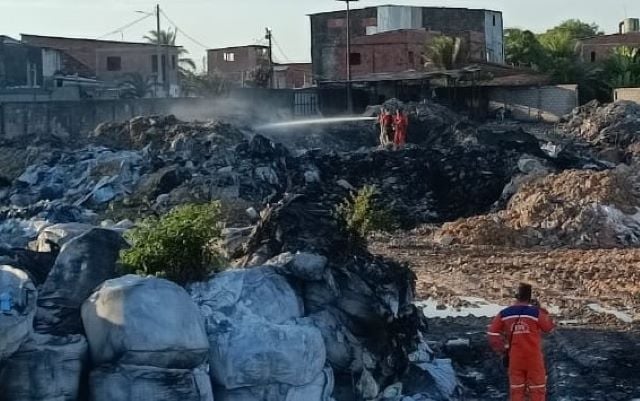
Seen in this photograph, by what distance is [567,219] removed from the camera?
1722cm

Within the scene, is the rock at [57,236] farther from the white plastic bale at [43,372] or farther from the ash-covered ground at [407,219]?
the white plastic bale at [43,372]

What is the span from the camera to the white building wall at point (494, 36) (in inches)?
2191

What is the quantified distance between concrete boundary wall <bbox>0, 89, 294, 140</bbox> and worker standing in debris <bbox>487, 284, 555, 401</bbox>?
24.5 m

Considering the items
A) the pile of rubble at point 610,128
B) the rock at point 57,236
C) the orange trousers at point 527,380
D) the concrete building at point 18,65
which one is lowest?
the orange trousers at point 527,380

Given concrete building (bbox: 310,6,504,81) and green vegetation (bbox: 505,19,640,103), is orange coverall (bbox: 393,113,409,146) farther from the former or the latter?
concrete building (bbox: 310,6,504,81)

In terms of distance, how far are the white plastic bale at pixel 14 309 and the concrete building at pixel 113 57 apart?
47.9 m

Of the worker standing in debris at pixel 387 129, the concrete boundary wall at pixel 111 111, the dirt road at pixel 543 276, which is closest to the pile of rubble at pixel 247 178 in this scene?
the worker standing in debris at pixel 387 129

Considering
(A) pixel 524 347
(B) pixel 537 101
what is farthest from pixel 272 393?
(B) pixel 537 101

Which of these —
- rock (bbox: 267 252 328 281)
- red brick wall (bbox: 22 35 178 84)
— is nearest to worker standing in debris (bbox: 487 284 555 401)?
rock (bbox: 267 252 328 281)

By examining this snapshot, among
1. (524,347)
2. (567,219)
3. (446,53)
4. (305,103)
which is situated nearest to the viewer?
(524,347)

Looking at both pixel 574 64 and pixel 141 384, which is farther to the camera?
pixel 574 64

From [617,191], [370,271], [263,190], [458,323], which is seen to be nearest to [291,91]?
[263,190]

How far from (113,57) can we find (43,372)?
50754 mm

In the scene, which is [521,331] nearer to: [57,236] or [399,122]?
[57,236]
